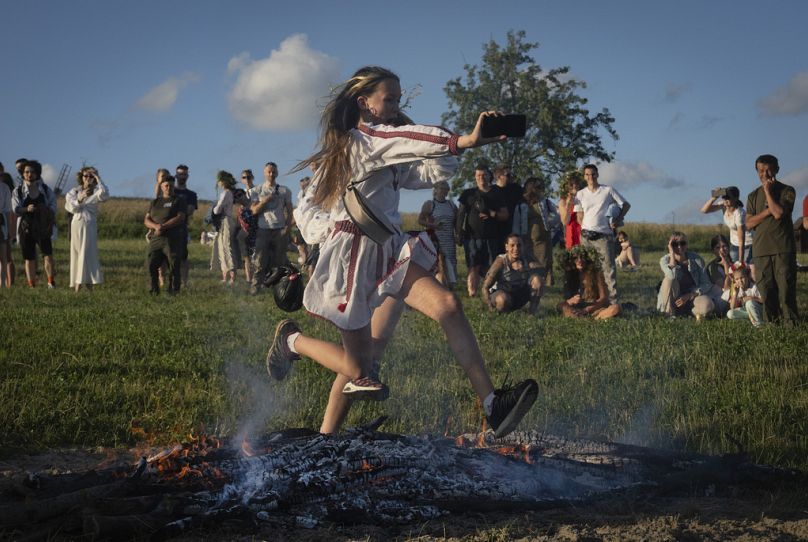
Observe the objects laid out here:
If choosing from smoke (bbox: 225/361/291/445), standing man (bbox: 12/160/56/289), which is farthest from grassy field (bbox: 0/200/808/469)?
standing man (bbox: 12/160/56/289)

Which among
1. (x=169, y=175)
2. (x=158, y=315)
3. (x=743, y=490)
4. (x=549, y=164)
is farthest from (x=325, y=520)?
(x=549, y=164)

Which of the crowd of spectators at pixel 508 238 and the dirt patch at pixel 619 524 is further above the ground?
the crowd of spectators at pixel 508 238

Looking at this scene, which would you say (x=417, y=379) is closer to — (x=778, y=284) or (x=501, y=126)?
(x=501, y=126)

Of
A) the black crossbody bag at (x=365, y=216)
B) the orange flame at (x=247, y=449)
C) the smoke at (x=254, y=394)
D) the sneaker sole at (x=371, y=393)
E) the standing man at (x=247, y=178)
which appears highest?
the standing man at (x=247, y=178)

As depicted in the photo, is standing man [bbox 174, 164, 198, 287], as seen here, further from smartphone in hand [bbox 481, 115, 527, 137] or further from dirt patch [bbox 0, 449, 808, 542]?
smartphone in hand [bbox 481, 115, 527, 137]

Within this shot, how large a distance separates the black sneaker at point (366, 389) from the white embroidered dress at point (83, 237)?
11.3 meters

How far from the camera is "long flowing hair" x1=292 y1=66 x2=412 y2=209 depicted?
4.72 metres

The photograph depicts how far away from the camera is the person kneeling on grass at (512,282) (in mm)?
12516

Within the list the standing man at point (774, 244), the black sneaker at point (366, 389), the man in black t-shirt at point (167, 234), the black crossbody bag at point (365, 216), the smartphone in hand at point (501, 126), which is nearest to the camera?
the smartphone in hand at point (501, 126)

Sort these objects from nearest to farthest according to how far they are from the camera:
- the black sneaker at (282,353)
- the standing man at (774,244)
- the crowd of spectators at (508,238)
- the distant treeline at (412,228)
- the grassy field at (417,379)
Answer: the black sneaker at (282,353)
the grassy field at (417,379)
the standing man at (774,244)
the crowd of spectators at (508,238)
the distant treeline at (412,228)

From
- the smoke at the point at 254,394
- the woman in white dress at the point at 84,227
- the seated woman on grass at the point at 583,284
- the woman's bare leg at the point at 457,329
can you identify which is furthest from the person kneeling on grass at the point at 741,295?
the woman in white dress at the point at 84,227

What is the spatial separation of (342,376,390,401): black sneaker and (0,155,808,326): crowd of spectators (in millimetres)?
7408

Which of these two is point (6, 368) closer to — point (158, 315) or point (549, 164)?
point (158, 315)

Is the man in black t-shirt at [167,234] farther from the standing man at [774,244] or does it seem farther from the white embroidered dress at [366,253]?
the white embroidered dress at [366,253]
